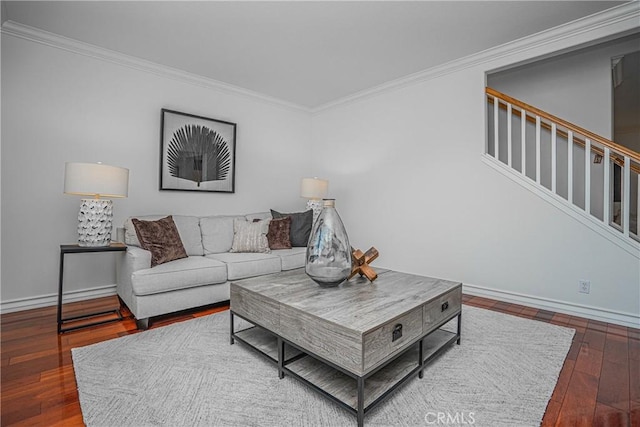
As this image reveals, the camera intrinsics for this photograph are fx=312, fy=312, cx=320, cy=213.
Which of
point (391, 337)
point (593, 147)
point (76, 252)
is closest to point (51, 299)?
point (76, 252)

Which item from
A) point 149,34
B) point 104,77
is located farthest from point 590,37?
point 104,77

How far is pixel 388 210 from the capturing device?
13.4 feet

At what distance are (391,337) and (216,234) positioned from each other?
250 cm

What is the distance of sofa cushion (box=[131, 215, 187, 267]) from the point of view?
8.55ft

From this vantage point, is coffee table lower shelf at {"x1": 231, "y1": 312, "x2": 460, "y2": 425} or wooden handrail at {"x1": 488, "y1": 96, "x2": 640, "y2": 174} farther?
wooden handrail at {"x1": 488, "y1": 96, "x2": 640, "y2": 174}

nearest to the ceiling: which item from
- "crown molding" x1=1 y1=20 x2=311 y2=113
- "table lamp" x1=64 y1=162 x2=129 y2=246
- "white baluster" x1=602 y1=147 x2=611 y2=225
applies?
"crown molding" x1=1 y1=20 x2=311 y2=113

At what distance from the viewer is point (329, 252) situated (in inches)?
72.7

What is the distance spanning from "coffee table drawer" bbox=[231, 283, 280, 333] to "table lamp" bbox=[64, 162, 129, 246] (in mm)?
1288

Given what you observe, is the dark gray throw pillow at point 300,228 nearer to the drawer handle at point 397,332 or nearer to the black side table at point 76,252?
the black side table at point 76,252

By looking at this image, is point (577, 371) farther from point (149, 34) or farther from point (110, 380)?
point (149, 34)

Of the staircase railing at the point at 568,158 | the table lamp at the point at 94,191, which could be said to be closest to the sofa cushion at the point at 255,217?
the table lamp at the point at 94,191

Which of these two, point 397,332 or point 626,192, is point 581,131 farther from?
point 397,332

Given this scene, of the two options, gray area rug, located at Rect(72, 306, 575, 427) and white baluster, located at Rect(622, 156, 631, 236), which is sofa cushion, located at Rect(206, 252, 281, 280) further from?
white baluster, located at Rect(622, 156, 631, 236)

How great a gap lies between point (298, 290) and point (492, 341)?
142 centimetres
